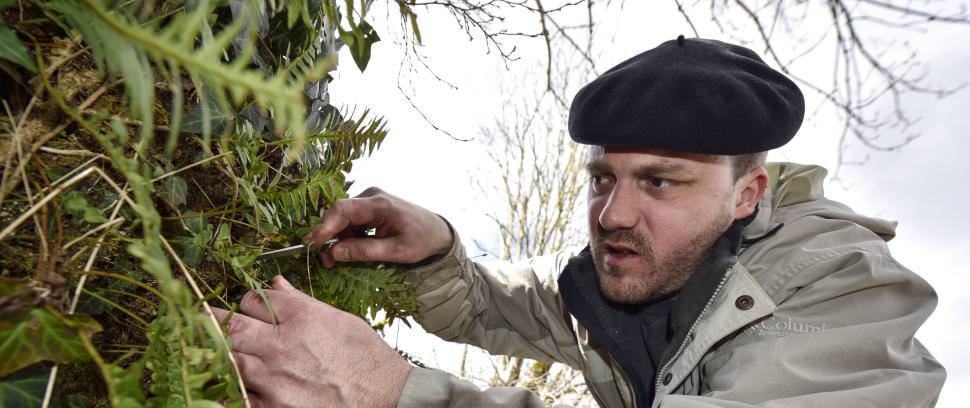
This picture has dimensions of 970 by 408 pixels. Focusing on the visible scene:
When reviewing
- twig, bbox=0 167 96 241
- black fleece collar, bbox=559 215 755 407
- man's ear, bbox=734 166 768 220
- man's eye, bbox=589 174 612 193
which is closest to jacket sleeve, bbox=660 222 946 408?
black fleece collar, bbox=559 215 755 407

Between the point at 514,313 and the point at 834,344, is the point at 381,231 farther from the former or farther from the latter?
the point at 834,344

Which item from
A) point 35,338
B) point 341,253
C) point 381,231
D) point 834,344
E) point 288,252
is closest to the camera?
point 35,338

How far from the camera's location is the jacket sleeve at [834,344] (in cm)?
117

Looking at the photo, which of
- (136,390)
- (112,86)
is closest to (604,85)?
(112,86)

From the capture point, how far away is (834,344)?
1.23 metres

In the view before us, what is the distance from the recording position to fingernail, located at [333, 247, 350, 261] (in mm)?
1042

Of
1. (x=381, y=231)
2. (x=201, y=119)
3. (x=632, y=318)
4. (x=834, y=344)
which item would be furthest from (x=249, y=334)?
(x=632, y=318)

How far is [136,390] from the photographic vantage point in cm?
40

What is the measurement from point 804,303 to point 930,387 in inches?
10.9

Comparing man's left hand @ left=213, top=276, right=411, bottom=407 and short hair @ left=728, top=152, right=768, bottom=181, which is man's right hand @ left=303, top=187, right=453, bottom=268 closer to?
man's left hand @ left=213, top=276, right=411, bottom=407

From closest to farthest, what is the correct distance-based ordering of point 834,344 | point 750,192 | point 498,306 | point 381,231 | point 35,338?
point 35,338 < point 834,344 < point 381,231 < point 750,192 < point 498,306

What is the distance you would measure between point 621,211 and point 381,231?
0.66 meters

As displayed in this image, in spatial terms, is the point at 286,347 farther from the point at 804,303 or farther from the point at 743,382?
the point at 804,303

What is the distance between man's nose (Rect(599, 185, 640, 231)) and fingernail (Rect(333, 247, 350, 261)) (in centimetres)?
83
